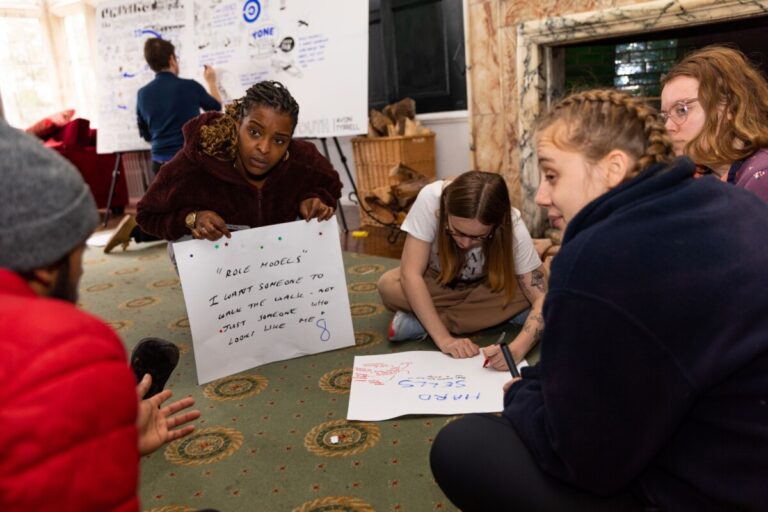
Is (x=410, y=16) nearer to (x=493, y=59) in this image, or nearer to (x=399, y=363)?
(x=493, y=59)

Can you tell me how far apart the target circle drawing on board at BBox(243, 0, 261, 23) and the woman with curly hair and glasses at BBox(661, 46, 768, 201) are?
2.43 meters

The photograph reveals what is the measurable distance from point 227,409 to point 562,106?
3.56 ft

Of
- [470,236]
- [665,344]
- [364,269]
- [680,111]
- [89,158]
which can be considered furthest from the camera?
[89,158]

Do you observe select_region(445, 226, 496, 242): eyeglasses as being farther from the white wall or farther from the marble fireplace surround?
the white wall

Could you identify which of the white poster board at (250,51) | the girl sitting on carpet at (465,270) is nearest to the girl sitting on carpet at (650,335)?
the girl sitting on carpet at (465,270)

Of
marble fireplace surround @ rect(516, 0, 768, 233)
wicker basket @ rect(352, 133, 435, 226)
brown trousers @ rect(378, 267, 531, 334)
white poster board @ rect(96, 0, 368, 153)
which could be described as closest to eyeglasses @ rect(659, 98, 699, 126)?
brown trousers @ rect(378, 267, 531, 334)

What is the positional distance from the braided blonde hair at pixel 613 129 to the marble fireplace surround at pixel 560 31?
191 centimetres

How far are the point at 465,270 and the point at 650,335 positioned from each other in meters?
1.15

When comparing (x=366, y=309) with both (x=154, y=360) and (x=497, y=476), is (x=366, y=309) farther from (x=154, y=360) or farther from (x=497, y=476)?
(x=497, y=476)

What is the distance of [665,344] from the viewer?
64 cm

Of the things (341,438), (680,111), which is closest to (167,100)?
(341,438)

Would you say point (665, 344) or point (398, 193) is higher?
point (665, 344)

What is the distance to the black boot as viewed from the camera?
1.11 metres

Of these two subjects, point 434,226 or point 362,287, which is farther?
point 362,287
